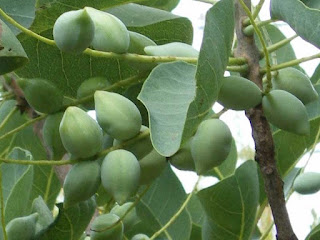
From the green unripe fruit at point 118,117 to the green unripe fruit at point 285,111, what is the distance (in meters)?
0.12

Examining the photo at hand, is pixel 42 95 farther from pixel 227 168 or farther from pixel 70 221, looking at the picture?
pixel 227 168

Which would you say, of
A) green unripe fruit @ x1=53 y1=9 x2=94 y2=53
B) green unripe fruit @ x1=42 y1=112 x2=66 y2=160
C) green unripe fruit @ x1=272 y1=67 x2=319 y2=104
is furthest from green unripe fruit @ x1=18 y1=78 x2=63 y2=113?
green unripe fruit @ x1=272 y1=67 x2=319 y2=104

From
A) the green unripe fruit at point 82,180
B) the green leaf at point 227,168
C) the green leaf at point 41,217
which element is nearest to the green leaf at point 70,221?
the green leaf at point 41,217

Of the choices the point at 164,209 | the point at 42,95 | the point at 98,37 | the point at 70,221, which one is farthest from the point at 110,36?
the point at 164,209

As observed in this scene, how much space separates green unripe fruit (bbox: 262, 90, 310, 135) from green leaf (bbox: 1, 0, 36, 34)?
9.8 inches

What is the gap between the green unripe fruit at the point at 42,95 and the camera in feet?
2.71

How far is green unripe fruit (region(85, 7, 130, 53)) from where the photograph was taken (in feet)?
2.43

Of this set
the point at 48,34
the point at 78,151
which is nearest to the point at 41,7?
the point at 48,34

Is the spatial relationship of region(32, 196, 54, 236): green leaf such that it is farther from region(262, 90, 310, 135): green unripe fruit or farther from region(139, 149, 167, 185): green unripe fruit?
region(262, 90, 310, 135): green unripe fruit

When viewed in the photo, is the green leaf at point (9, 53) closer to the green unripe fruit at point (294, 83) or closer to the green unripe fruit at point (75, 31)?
the green unripe fruit at point (75, 31)

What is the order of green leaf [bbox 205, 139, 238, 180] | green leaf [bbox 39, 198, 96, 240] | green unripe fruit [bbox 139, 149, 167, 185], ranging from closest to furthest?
green unripe fruit [bbox 139, 149, 167, 185]
green leaf [bbox 39, 198, 96, 240]
green leaf [bbox 205, 139, 238, 180]

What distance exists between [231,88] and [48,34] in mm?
245

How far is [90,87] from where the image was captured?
83cm

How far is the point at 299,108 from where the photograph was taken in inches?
30.3
